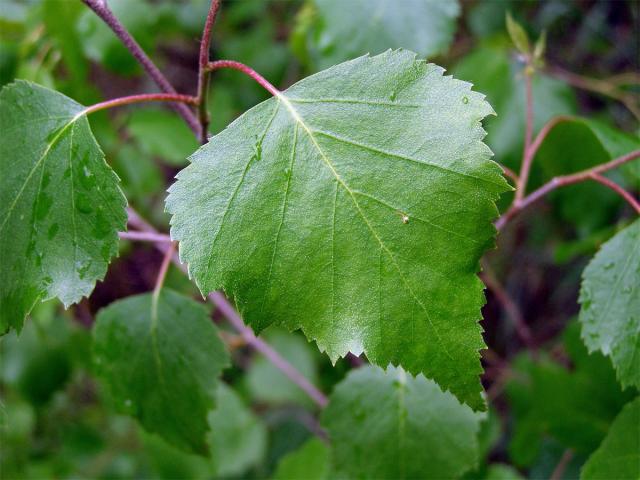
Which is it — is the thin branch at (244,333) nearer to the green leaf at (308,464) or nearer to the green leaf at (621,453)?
the green leaf at (308,464)

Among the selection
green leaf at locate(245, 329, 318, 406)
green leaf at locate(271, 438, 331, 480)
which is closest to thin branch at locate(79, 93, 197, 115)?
green leaf at locate(271, 438, 331, 480)

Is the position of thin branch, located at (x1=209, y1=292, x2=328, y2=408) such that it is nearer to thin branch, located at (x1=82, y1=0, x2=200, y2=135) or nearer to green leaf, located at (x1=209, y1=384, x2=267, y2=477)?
green leaf, located at (x1=209, y1=384, x2=267, y2=477)

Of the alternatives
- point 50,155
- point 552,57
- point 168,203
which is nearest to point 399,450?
point 168,203

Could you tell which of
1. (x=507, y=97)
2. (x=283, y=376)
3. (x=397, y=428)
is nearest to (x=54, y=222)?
→ (x=397, y=428)

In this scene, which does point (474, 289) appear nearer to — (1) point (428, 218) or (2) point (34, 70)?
(1) point (428, 218)

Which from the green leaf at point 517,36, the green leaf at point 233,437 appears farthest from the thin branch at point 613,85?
the green leaf at point 233,437

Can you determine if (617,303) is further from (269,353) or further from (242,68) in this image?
(269,353)

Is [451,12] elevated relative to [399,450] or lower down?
elevated
